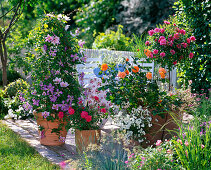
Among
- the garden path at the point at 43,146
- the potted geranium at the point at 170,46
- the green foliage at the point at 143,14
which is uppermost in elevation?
the green foliage at the point at 143,14

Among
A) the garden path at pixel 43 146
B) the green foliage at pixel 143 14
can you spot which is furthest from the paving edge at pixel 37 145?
the green foliage at pixel 143 14

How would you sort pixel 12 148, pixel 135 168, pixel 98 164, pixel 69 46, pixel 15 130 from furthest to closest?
pixel 15 130, pixel 69 46, pixel 12 148, pixel 98 164, pixel 135 168

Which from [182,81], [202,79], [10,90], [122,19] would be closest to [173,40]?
[202,79]

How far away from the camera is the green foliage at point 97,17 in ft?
31.6

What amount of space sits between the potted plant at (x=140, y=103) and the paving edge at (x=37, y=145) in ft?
2.70

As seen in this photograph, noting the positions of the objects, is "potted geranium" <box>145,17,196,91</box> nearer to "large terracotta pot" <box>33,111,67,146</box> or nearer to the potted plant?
the potted plant

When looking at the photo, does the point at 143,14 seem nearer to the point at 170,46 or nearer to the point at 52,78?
the point at 170,46

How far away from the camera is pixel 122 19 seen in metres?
9.02

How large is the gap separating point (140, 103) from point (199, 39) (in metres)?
2.31

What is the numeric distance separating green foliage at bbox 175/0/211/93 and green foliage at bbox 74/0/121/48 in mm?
4609

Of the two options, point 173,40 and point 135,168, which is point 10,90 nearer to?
point 173,40

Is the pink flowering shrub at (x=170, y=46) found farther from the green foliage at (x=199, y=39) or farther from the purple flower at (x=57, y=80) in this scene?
the purple flower at (x=57, y=80)

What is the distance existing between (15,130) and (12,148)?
84 centimetres

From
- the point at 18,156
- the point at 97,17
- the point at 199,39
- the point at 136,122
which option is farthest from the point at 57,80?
the point at 97,17
